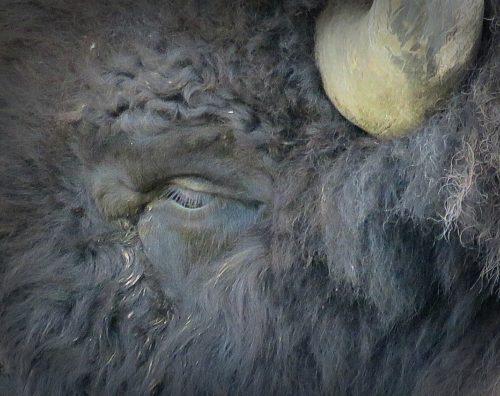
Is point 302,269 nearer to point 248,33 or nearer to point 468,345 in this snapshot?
point 468,345

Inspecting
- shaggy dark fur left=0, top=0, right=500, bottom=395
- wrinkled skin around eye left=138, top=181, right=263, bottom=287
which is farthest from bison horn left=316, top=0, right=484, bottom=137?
wrinkled skin around eye left=138, top=181, right=263, bottom=287

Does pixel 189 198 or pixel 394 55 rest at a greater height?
pixel 394 55

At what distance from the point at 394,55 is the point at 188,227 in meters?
0.56

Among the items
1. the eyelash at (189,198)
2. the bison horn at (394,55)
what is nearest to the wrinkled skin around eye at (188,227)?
the eyelash at (189,198)

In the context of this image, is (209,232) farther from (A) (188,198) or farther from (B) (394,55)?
(B) (394,55)

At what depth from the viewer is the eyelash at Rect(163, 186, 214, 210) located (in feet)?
5.85

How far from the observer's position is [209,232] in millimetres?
1780

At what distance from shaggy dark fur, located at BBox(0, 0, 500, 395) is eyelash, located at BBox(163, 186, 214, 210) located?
3 centimetres

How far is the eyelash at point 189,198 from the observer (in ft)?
5.85

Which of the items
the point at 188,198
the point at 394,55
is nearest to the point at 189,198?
the point at 188,198

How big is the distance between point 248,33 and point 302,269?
451mm

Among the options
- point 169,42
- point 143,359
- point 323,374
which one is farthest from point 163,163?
point 323,374

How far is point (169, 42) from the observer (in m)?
1.79

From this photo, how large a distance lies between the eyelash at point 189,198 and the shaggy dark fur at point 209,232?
0.10ft
